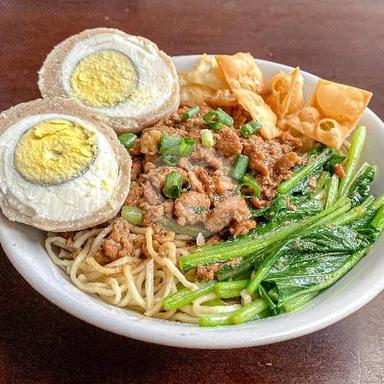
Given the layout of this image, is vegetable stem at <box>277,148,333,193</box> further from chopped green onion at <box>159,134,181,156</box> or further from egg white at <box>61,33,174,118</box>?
egg white at <box>61,33,174,118</box>

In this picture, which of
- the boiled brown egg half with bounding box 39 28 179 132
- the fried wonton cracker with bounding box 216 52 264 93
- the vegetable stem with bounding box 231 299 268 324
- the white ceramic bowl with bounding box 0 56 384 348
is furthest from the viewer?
the fried wonton cracker with bounding box 216 52 264 93

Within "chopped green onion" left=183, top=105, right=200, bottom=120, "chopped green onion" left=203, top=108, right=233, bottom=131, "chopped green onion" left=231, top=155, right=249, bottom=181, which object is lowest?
"chopped green onion" left=231, top=155, right=249, bottom=181

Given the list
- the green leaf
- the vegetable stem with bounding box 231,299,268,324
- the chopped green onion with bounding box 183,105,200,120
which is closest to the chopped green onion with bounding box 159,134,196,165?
the chopped green onion with bounding box 183,105,200,120

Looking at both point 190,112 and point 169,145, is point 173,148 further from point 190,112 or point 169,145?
point 190,112

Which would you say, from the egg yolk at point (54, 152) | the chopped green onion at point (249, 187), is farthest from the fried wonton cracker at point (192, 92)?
the egg yolk at point (54, 152)

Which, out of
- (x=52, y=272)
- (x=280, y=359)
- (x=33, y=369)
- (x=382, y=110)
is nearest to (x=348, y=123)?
(x=382, y=110)

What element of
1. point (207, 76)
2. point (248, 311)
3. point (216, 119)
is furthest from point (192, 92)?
point (248, 311)
